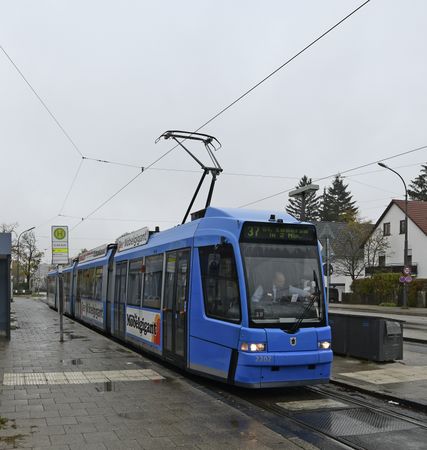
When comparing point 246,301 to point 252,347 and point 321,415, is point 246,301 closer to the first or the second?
point 252,347

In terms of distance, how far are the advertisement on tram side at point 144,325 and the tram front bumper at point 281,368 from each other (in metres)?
3.51

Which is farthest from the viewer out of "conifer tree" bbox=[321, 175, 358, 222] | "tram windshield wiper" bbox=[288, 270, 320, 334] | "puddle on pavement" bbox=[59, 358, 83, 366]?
"conifer tree" bbox=[321, 175, 358, 222]

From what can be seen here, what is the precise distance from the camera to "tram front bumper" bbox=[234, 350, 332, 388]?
7862 mm

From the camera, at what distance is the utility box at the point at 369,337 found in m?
11.4

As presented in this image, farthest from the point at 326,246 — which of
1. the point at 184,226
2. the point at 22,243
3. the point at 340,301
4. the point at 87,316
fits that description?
the point at 22,243

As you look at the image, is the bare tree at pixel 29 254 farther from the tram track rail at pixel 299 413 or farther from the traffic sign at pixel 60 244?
the tram track rail at pixel 299 413

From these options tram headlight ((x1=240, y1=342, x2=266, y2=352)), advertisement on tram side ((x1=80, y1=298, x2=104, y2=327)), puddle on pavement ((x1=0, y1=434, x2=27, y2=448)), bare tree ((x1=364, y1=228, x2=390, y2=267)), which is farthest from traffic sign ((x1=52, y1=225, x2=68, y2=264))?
bare tree ((x1=364, y1=228, x2=390, y2=267))

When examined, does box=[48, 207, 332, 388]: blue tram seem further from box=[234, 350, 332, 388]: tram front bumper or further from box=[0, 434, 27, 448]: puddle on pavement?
box=[0, 434, 27, 448]: puddle on pavement

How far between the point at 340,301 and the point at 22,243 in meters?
42.0

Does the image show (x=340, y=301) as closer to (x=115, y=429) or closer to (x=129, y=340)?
(x=129, y=340)

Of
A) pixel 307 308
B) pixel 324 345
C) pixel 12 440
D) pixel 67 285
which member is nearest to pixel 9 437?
pixel 12 440

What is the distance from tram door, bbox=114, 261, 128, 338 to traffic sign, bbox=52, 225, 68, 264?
1520 mm

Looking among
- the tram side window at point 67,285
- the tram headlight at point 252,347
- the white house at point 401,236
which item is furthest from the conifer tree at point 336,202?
the tram headlight at point 252,347

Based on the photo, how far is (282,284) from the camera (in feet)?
27.8
